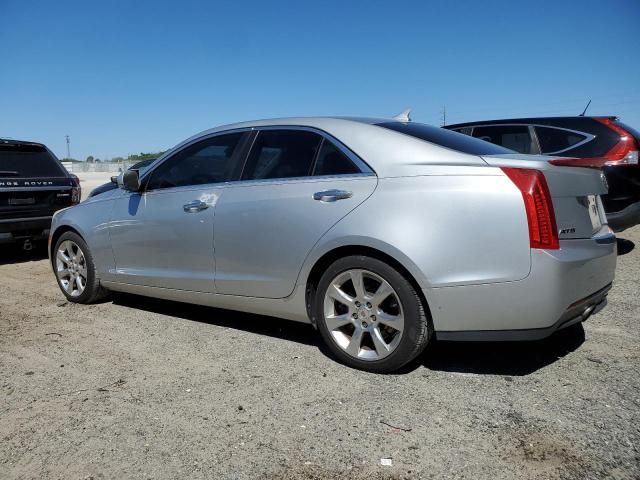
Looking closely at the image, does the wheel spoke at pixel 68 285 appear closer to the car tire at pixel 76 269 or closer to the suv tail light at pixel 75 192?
the car tire at pixel 76 269

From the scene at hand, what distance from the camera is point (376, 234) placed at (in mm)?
3232

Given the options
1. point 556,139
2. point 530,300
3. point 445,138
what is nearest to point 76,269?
point 445,138

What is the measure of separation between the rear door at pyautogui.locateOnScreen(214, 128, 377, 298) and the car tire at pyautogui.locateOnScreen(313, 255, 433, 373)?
301 mm

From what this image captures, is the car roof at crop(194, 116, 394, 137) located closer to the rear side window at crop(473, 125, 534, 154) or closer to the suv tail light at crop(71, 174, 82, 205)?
the rear side window at crop(473, 125, 534, 154)

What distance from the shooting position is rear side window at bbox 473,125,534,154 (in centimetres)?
721

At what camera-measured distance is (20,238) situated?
7.36 m

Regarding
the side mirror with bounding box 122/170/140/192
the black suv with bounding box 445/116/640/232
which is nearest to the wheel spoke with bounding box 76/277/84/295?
the side mirror with bounding box 122/170/140/192

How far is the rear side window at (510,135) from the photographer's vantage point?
7211mm

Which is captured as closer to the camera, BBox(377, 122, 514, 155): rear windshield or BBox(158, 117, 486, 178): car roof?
BBox(158, 117, 486, 178): car roof

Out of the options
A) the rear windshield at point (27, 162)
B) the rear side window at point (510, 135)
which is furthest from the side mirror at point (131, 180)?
the rear side window at point (510, 135)

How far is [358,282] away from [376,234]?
345 mm

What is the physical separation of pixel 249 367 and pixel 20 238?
5.25 meters

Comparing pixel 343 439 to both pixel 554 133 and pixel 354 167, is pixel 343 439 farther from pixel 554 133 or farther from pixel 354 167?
pixel 554 133

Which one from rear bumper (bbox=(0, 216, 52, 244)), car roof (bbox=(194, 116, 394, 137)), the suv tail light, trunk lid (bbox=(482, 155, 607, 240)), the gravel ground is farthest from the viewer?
the suv tail light
